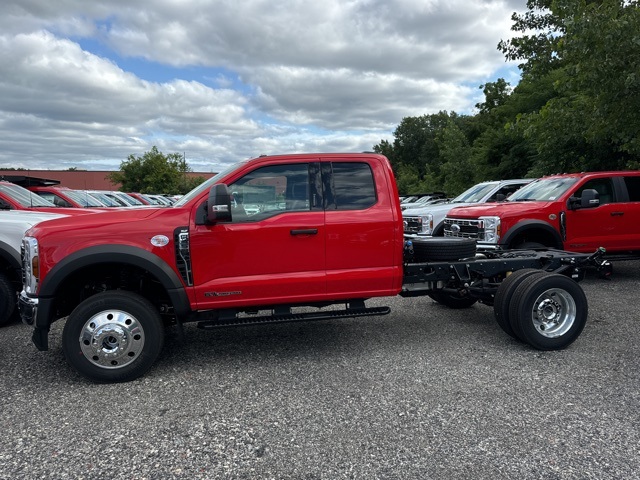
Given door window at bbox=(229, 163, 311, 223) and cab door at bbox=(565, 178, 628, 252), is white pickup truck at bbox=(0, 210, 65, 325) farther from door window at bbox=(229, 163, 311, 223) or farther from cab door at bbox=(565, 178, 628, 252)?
cab door at bbox=(565, 178, 628, 252)

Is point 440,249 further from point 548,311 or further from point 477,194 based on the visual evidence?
point 477,194

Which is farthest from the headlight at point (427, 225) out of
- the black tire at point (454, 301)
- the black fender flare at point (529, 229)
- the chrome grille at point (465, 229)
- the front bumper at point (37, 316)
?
the front bumper at point (37, 316)

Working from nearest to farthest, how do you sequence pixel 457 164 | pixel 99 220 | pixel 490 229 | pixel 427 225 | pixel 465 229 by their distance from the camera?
pixel 99 220 → pixel 490 229 → pixel 465 229 → pixel 427 225 → pixel 457 164

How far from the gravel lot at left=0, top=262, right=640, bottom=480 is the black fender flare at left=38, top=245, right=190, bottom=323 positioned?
2.59ft

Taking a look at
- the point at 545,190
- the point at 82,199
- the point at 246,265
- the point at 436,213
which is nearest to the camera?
the point at 246,265

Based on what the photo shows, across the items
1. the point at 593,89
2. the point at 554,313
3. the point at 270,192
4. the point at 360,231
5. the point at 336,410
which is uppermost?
the point at 593,89

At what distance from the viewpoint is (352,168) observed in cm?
478

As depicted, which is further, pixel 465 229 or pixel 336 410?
pixel 465 229

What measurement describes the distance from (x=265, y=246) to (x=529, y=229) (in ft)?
16.2

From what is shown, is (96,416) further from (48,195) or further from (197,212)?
(48,195)

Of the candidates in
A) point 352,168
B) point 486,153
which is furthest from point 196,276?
point 486,153

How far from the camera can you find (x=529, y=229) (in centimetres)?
760

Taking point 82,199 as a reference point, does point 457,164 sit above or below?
above

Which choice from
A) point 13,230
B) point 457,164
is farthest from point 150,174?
point 13,230
